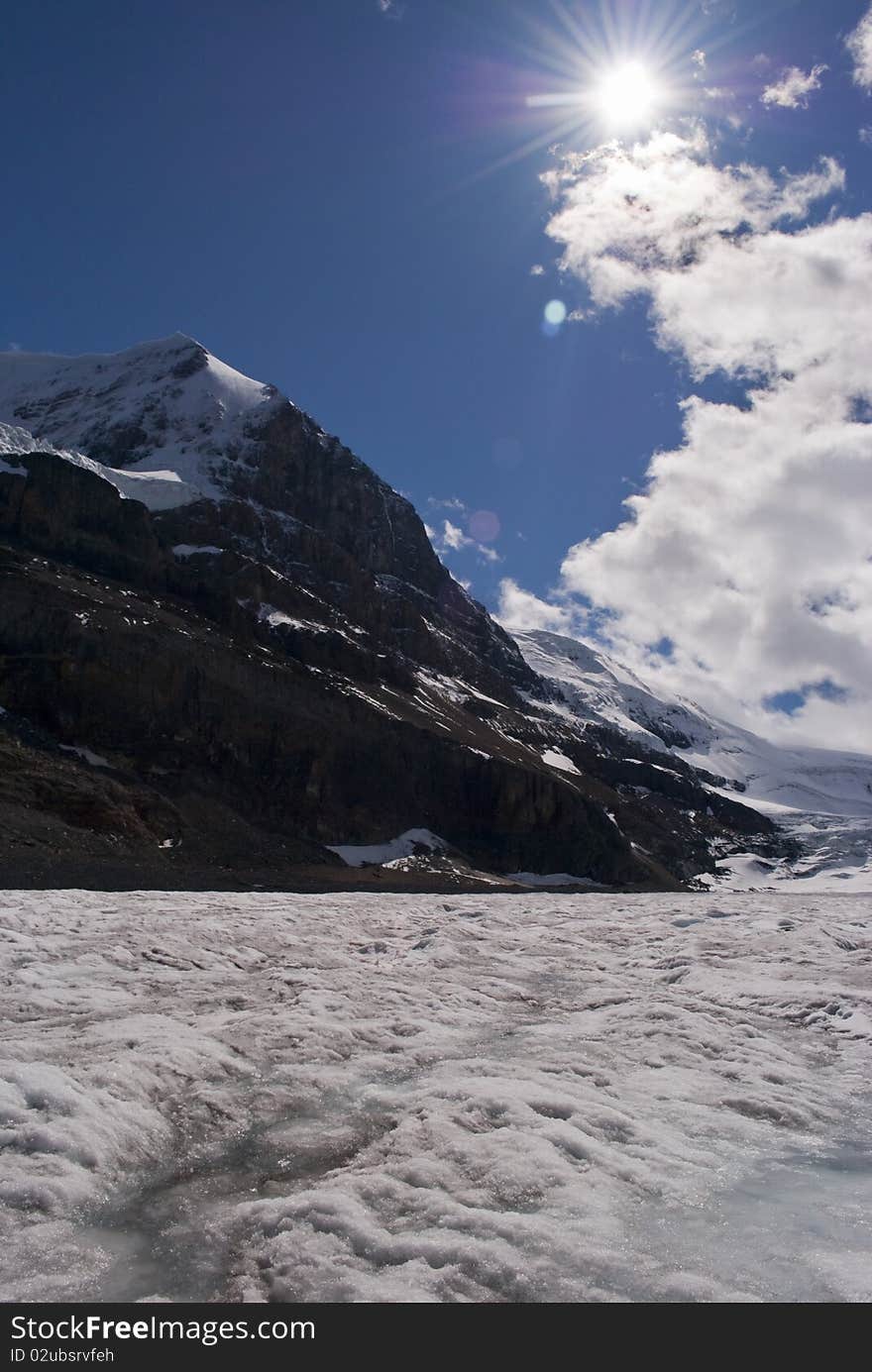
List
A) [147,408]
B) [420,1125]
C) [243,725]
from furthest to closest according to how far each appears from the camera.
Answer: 1. [147,408]
2. [243,725]
3. [420,1125]

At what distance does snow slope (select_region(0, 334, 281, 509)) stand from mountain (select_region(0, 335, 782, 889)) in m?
1.73

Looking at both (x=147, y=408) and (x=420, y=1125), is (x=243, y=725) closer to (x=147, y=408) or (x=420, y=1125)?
(x=420, y=1125)

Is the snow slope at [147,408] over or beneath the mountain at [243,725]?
over

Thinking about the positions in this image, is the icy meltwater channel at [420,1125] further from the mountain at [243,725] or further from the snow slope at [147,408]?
the snow slope at [147,408]

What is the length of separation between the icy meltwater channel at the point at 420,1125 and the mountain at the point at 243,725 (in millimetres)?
19086

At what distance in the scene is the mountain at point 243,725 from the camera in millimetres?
42594

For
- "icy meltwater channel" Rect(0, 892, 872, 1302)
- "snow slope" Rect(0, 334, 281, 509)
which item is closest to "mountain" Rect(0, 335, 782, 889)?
"snow slope" Rect(0, 334, 281, 509)

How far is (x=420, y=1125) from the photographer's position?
659 cm

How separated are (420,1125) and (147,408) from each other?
6614 inches

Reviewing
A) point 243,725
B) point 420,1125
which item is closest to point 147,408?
point 243,725

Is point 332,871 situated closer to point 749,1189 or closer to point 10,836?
point 10,836

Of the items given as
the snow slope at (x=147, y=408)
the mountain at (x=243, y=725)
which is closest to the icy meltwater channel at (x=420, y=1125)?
the mountain at (x=243, y=725)

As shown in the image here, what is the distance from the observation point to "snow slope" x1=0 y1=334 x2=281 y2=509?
132875 millimetres

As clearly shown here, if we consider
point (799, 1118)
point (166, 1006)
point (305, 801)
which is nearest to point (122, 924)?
point (166, 1006)
